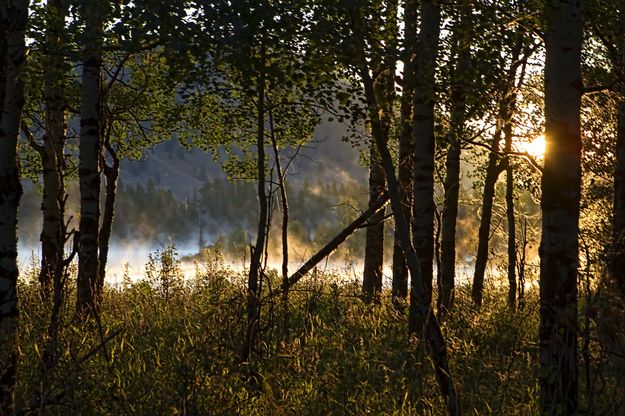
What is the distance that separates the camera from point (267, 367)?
7.38 metres

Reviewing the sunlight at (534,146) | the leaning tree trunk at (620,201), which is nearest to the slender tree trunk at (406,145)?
the sunlight at (534,146)

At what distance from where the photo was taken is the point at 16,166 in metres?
5.62

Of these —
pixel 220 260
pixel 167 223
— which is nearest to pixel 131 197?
pixel 167 223

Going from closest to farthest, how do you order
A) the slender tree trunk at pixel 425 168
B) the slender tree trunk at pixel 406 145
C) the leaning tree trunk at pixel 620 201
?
1. the slender tree trunk at pixel 406 145
2. the slender tree trunk at pixel 425 168
3. the leaning tree trunk at pixel 620 201

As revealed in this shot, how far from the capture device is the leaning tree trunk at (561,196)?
5.08 metres

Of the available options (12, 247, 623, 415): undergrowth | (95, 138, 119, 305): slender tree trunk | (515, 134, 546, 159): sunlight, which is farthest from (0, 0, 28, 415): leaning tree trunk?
(515, 134, 546, 159): sunlight

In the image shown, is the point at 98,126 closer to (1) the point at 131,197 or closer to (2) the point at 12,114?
(2) the point at 12,114

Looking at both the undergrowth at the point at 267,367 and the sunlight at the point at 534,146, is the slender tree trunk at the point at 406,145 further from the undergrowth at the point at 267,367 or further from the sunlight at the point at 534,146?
the sunlight at the point at 534,146

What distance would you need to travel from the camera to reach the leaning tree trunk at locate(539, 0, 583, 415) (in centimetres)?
508

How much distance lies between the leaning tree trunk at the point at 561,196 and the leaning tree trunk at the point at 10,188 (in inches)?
166

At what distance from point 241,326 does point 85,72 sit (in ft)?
13.2

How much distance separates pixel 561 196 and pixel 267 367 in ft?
12.4

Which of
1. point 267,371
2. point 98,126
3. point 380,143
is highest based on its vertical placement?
point 98,126

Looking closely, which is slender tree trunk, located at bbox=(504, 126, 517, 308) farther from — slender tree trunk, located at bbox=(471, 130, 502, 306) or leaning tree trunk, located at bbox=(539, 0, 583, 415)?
leaning tree trunk, located at bbox=(539, 0, 583, 415)
